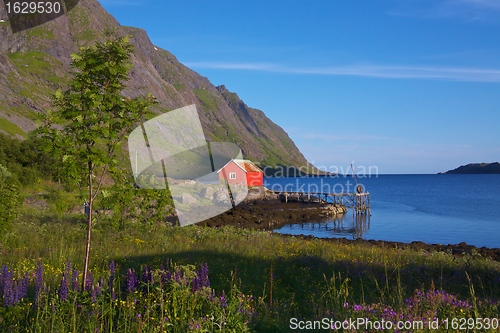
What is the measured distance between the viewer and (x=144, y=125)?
29.8 ft

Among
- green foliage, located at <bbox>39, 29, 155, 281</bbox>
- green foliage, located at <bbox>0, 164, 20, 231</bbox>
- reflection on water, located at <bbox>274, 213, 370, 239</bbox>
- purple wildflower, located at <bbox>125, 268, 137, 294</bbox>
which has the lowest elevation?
reflection on water, located at <bbox>274, 213, 370, 239</bbox>

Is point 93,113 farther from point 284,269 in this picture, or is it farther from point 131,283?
point 284,269

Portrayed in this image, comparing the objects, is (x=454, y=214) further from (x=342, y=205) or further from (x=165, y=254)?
(x=165, y=254)

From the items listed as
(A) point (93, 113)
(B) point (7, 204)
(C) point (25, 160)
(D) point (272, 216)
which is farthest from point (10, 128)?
(A) point (93, 113)

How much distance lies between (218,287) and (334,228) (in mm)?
41875

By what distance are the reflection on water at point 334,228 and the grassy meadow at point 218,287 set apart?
2597cm

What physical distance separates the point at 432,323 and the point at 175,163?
495 ft

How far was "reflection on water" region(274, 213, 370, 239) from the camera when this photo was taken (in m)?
43.4

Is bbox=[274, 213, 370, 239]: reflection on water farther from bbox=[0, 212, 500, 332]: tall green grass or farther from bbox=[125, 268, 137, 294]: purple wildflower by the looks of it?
bbox=[125, 268, 137, 294]: purple wildflower

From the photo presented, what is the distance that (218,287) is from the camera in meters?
9.12

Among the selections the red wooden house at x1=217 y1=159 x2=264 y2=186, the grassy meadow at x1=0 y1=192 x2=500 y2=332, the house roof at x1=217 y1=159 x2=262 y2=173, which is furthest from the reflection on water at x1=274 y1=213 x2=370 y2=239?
the grassy meadow at x1=0 y1=192 x2=500 y2=332

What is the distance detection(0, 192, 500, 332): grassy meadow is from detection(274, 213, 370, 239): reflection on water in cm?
2597

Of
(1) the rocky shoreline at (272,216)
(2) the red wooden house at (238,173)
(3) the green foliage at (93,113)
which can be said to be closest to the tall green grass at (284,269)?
(3) the green foliage at (93,113)

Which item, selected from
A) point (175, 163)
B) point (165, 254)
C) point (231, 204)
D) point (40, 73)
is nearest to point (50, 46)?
point (40, 73)
